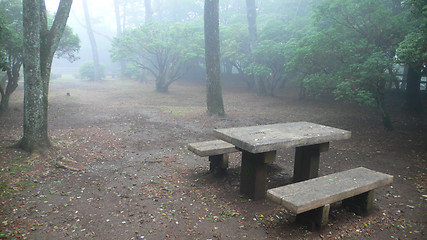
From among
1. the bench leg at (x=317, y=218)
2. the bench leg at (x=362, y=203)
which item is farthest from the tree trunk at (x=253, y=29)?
the bench leg at (x=317, y=218)

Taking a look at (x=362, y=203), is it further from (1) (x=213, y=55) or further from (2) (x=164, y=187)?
(1) (x=213, y=55)

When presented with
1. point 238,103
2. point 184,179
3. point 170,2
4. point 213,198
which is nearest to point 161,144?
point 184,179

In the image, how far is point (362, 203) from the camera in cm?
398

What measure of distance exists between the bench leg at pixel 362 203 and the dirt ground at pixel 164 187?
102mm

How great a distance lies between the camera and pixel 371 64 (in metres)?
7.96

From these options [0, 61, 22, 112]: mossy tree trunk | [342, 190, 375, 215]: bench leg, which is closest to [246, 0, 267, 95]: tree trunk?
[0, 61, 22, 112]: mossy tree trunk

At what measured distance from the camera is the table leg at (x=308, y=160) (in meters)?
4.85

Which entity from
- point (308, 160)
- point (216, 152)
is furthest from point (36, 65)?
point (308, 160)

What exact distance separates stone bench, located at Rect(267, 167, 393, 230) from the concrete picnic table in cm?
60

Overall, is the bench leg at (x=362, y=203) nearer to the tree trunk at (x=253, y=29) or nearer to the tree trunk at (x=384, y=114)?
the tree trunk at (x=384, y=114)

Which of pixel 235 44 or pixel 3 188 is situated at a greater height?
pixel 235 44

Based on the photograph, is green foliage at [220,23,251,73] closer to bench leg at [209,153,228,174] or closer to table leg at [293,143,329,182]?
bench leg at [209,153,228,174]

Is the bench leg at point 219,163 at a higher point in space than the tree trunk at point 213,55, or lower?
lower

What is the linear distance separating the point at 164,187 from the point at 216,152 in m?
1.06
